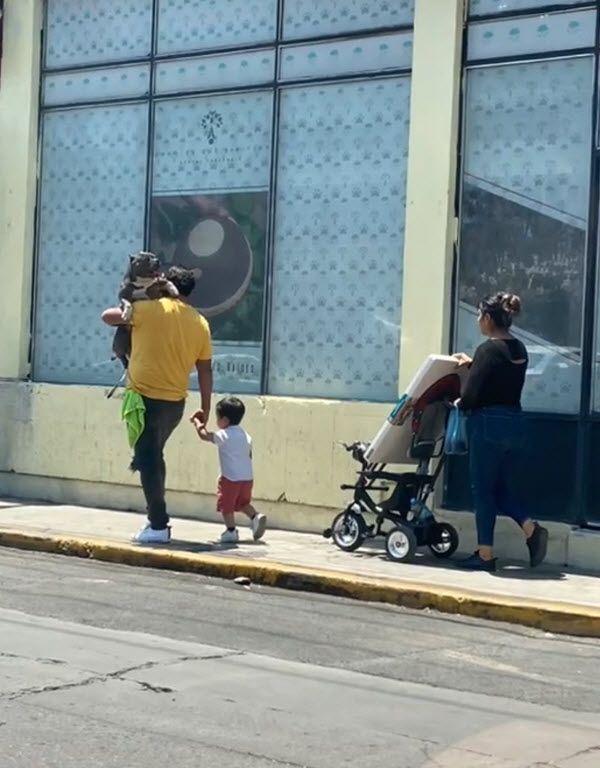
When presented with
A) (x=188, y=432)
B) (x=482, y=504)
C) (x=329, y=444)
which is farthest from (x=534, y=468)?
(x=188, y=432)

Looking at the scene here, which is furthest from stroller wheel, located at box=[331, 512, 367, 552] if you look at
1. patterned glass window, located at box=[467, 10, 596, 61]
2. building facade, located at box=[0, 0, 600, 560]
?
patterned glass window, located at box=[467, 10, 596, 61]

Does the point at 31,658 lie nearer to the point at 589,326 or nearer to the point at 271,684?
the point at 271,684

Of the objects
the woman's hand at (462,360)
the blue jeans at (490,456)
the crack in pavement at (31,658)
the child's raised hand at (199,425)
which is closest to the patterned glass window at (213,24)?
the child's raised hand at (199,425)

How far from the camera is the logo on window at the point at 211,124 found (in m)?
12.8

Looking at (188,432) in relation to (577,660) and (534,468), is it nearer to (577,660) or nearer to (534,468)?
(534,468)

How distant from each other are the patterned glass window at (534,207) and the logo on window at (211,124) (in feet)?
8.53

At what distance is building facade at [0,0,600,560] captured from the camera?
10.7 metres

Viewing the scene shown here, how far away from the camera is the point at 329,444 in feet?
38.4

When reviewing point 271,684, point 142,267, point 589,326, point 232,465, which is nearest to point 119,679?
point 271,684

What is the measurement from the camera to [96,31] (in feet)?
45.0

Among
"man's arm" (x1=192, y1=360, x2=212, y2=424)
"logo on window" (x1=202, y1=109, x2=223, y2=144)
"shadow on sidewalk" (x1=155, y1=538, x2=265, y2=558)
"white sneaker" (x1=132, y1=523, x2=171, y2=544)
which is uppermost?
"logo on window" (x1=202, y1=109, x2=223, y2=144)

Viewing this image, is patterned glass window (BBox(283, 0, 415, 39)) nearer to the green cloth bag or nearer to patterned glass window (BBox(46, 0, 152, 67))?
patterned glass window (BBox(46, 0, 152, 67))

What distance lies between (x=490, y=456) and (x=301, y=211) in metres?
3.28

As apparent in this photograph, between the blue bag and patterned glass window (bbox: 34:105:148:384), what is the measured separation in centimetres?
434
